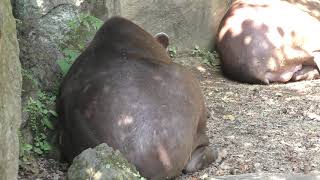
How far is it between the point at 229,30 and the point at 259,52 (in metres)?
0.56

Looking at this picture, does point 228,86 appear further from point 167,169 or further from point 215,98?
point 167,169

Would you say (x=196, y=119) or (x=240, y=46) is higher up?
(x=196, y=119)

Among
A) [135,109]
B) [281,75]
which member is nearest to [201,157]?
[135,109]

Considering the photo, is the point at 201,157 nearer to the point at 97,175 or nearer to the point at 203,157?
the point at 203,157

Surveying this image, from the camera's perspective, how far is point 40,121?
4.64m

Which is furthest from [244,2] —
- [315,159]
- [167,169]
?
[167,169]

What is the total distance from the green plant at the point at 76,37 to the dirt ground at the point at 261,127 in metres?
0.89

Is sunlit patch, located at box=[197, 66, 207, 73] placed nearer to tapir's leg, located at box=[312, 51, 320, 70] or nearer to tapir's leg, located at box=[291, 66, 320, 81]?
tapir's leg, located at box=[291, 66, 320, 81]

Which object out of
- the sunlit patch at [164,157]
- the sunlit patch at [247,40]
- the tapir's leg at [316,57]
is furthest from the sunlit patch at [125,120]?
the tapir's leg at [316,57]

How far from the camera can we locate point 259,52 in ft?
23.0

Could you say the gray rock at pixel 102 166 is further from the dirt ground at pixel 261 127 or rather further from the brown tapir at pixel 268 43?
the brown tapir at pixel 268 43

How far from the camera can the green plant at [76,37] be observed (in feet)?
16.6

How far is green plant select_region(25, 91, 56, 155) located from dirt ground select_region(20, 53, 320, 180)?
136mm

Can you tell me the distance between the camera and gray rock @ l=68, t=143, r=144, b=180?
3.62 metres
